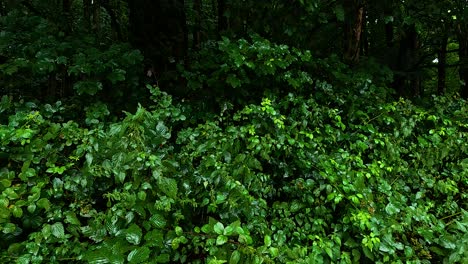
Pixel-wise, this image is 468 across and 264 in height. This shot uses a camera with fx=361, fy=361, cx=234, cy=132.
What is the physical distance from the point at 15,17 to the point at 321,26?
3.50 meters

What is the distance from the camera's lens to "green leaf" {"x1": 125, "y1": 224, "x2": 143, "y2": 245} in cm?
199

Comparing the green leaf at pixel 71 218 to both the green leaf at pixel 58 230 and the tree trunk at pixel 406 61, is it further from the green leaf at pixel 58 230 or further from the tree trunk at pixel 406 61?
the tree trunk at pixel 406 61

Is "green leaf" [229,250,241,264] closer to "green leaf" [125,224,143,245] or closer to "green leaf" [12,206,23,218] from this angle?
"green leaf" [125,224,143,245]

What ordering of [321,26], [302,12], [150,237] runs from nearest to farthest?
[150,237]
[302,12]
[321,26]

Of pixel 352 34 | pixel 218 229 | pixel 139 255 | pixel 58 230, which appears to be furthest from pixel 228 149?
pixel 352 34

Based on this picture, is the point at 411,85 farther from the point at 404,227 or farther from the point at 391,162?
the point at 404,227

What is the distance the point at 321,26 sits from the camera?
474 cm

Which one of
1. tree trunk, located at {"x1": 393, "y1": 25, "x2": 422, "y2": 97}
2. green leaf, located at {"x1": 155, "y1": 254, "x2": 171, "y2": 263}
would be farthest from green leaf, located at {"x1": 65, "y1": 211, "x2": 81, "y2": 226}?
tree trunk, located at {"x1": 393, "y1": 25, "x2": 422, "y2": 97}

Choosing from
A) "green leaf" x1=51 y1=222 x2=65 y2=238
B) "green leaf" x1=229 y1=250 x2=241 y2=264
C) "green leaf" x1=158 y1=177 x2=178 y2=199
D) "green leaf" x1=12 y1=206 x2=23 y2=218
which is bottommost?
"green leaf" x1=229 y1=250 x2=241 y2=264

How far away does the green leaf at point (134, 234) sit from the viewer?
1985 millimetres

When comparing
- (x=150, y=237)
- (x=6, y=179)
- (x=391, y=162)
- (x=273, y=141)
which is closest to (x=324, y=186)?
(x=273, y=141)

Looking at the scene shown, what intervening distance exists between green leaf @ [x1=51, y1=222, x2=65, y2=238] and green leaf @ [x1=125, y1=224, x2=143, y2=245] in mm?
382

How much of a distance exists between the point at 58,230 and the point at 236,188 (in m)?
1.10

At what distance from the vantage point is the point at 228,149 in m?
2.86
